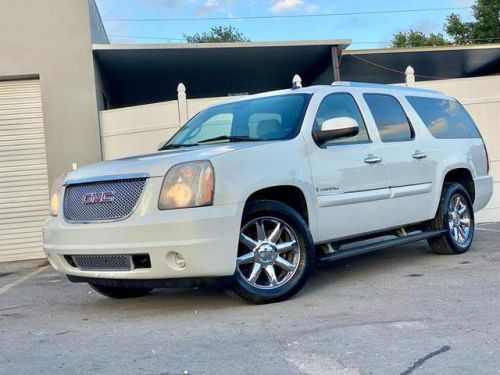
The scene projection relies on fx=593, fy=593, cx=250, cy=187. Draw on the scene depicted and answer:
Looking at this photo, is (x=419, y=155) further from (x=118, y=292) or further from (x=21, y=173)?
(x=21, y=173)

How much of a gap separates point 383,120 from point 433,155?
2.78 ft

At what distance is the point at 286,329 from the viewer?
4203 mm

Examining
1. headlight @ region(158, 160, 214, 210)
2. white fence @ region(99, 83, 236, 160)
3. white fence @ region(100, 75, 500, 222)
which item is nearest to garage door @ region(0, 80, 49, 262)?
white fence @ region(100, 75, 500, 222)

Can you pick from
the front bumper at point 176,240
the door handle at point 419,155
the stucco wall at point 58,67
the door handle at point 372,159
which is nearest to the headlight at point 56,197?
the front bumper at point 176,240

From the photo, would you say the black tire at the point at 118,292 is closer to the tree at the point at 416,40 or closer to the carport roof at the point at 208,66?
the carport roof at the point at 208,66

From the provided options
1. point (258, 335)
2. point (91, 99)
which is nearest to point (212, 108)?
point (258, 335)

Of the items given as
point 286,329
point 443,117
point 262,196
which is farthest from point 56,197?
point 443,117

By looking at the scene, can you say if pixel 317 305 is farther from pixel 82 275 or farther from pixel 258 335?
pixel 82 275

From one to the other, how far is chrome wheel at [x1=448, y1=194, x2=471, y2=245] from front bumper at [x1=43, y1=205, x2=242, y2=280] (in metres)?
3.45

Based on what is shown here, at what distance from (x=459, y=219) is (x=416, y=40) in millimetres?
44915

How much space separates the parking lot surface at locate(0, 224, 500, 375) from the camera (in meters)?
3.54

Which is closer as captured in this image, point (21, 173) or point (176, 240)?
point (176, 240)

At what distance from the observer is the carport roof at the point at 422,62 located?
604 inches

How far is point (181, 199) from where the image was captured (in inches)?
178
